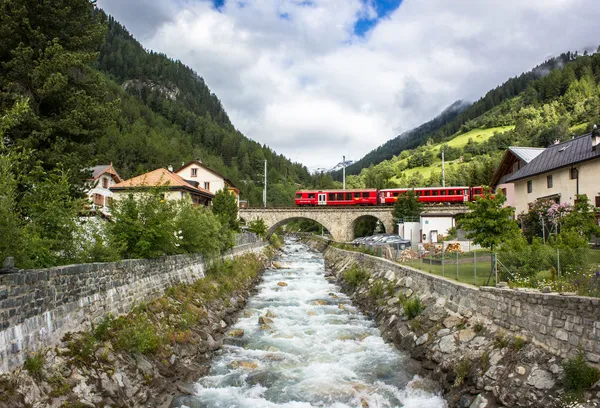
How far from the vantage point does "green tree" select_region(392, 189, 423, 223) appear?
175ft

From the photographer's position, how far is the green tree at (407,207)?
175ft

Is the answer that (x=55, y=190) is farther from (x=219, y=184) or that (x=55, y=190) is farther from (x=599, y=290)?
(x=219, y=184)

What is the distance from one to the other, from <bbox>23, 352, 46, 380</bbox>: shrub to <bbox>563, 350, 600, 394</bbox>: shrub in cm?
1046

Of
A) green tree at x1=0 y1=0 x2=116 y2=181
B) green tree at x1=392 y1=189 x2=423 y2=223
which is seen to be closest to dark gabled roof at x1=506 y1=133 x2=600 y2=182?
green tree at x1=392 y1=189 x2=423 y2=223

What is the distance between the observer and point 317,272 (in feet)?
124

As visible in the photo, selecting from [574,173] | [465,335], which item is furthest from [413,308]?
[574,173]

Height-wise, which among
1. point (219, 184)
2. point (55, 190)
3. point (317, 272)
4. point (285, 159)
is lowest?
point (317, 272)

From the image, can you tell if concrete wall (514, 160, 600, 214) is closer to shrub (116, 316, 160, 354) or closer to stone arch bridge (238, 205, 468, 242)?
stone arch bridge (238, 205, 468, 242)

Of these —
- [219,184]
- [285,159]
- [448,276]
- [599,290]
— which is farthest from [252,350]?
[285,159]

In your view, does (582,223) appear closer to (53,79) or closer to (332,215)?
(53,79)

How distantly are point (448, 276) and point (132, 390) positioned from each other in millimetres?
12708

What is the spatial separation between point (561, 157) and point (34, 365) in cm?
3521

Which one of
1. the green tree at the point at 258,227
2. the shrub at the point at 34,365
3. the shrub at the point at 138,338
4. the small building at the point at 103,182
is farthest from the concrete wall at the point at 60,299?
the green tree at the point at 258,227

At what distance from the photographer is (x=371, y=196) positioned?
60.2m
